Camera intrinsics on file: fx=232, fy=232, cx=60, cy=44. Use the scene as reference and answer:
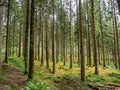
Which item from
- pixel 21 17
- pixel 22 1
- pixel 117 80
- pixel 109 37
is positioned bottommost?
pixel 117 80

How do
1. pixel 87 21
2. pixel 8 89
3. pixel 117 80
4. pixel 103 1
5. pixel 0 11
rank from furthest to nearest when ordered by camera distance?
1. pixel 103 1
2. pixel 87 21
3. pixel 117 80
4. pixel 0 11
5. pixel 8 89

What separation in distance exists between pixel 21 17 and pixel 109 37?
15.7 metres

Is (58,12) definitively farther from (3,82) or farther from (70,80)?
(3,82)

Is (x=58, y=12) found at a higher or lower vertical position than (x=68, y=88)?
higher

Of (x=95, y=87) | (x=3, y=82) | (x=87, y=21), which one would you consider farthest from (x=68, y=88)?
(x=87, y=21)

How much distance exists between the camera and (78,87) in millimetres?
14188

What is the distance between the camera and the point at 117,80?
1858 centimetres

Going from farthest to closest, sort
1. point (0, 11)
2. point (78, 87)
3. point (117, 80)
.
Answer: point (117, 80), point (78, 87), point (0, 11)

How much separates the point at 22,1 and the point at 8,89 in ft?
73.5

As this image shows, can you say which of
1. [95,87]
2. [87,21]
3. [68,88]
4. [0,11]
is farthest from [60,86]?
[87,21]

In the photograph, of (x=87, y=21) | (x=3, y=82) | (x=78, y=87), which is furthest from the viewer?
(x=87, y=21)

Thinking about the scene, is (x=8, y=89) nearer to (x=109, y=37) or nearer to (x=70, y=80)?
(x=70, y=80)

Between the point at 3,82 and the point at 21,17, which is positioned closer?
the point at 3,82

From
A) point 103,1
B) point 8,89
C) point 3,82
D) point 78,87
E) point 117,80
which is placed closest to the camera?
point 8,89
